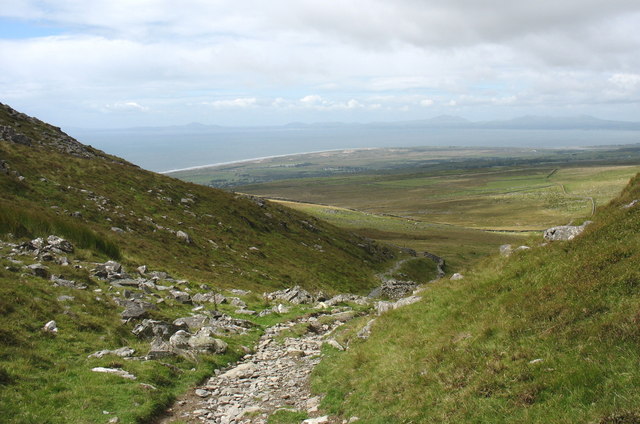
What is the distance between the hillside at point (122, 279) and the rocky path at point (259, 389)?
0.69 meters

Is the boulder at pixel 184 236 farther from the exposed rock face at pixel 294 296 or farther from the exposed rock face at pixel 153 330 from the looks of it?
the exposed rock face at pixel 153 330

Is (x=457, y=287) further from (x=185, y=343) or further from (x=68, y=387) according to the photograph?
(x=68, y=387)

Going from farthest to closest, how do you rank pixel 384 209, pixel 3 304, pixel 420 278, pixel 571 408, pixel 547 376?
pixel 384 209 → pixel 420 278 → pixel 3 304 → pixel 547 376 → pixel 571 408

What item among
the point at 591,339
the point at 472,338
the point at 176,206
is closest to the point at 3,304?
the point at 472,338

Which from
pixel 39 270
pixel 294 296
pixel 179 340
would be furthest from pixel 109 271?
pixel 294 296

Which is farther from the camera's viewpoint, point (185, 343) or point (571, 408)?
point (185, 343)

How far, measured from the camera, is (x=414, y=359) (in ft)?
42.1

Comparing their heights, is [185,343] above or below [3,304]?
below

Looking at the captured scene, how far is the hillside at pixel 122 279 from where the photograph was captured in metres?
12.6

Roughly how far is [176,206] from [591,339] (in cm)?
4463

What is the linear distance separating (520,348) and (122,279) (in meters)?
20.3

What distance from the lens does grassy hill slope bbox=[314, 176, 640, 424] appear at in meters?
8.49

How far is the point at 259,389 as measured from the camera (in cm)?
1448

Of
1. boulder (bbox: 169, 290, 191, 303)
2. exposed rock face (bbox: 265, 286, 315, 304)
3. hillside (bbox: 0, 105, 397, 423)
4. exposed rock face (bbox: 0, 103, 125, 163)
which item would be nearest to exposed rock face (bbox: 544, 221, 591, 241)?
hillside (bbox: 0, 105, 397, 423)
